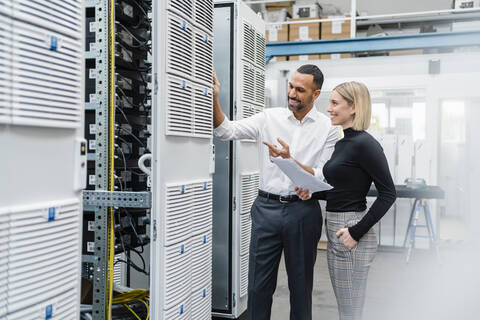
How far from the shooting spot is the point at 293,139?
2490 mm

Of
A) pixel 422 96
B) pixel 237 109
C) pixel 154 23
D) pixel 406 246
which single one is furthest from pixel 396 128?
pixel 154 23

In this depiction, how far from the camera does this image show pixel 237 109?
10.5ft

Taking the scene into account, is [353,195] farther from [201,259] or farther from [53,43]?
[53,43]

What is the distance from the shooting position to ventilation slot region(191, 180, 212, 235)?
2376 millimetres

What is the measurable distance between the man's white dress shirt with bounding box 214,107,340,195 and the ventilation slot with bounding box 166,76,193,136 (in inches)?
14.6

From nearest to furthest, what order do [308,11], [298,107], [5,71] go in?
[5,71]
[298,107]
[308,11]

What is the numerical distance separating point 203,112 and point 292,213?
732 mm

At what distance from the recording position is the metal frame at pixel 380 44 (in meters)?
5.28

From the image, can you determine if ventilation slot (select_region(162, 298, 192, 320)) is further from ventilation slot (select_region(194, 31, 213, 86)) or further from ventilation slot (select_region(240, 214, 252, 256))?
ventilation slot (select_region(194, 31, 213, 86))

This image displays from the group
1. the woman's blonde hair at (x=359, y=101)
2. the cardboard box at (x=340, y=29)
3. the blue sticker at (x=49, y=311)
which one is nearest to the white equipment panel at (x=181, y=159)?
the blue sticker at (x=49, y=311)

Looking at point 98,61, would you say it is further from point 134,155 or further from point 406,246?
point 406,246

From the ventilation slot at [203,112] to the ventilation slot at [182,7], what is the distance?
1.19 feet

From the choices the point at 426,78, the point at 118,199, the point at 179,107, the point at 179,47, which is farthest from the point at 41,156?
the point at 426,78

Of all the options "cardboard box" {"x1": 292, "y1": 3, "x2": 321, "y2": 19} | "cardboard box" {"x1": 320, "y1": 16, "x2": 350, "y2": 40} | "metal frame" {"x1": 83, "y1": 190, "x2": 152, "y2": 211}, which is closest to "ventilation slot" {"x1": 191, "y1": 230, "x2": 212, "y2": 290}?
"metal frame" {"x1": 83, "y1": 190, "x2": 152, "y2": 211}
